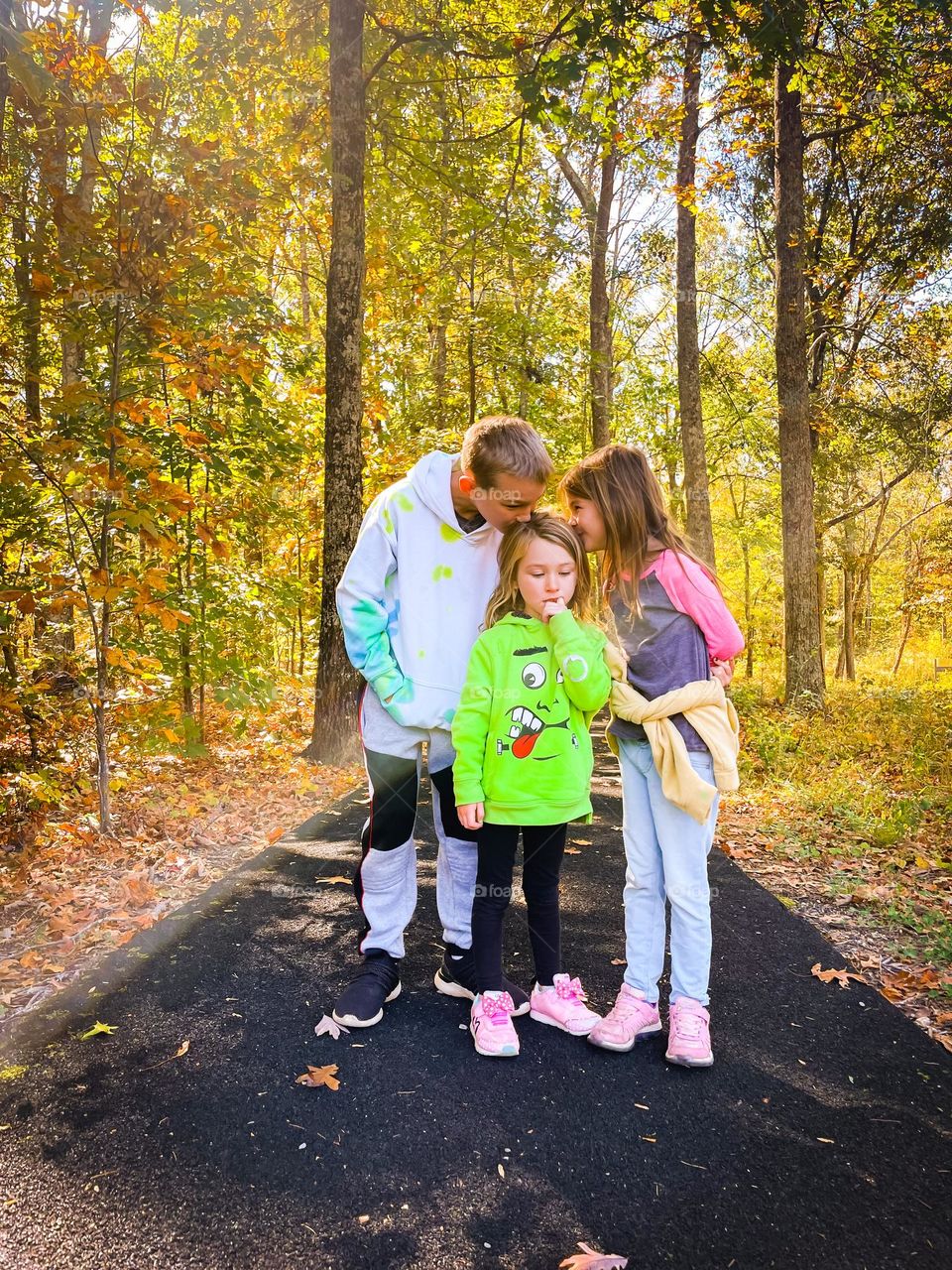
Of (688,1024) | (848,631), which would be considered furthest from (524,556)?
(848,631)

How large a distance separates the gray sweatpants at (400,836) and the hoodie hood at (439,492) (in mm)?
713

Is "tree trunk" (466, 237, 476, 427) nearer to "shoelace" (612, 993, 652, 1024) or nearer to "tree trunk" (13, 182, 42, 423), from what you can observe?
"tree trunk" (13, 182, 42, 423)

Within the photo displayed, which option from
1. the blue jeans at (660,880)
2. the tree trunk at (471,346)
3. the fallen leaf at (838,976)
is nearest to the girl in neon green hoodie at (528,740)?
the blue jeans at (660,880)

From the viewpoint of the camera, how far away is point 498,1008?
269 cm

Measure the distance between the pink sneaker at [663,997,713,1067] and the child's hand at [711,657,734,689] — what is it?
1.10 metres

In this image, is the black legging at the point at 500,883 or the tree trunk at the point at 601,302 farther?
the tree trunk at the point at 601,302

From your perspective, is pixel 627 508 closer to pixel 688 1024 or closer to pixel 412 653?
pixel 412 653

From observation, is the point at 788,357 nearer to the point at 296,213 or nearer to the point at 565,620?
the point at 296,213

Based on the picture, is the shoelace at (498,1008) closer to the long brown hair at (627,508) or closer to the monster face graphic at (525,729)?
the monster face graphic at (525,729)

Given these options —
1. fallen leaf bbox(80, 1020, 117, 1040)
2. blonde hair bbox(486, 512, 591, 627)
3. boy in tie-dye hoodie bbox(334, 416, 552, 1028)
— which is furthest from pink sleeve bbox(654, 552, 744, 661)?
fallen leaf bbox(80, 1020, 117, 1040)

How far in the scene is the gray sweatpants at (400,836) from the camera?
290 cm

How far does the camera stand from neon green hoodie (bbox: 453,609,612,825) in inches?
103

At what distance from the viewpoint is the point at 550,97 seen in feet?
20.2

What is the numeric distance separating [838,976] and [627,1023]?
1.14 m
